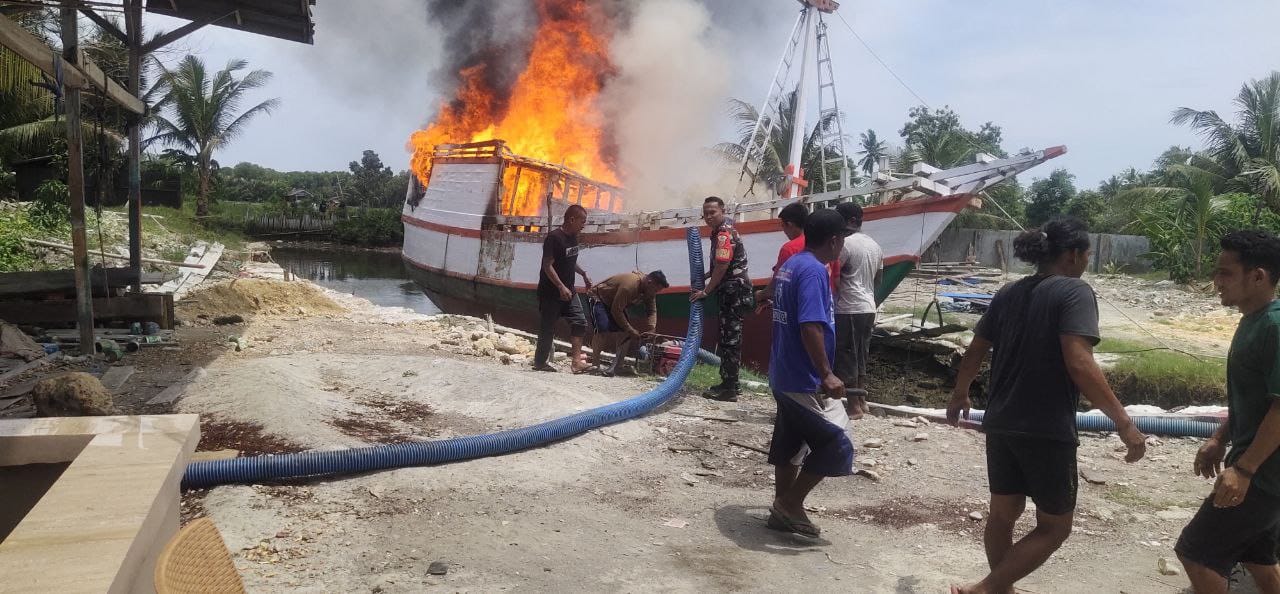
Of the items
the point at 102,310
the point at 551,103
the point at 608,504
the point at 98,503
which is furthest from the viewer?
the point at 551,103

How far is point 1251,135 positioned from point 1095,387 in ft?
97.9

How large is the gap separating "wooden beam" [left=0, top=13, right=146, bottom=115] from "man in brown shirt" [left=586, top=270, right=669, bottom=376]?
16.6 feet

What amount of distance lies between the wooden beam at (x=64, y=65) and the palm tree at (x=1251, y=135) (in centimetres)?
2817

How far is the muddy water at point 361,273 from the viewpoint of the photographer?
23.9m

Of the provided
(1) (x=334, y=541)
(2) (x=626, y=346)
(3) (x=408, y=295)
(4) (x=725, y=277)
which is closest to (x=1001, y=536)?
(1) (x=334, y=541)

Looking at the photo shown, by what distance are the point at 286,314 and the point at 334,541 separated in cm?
889

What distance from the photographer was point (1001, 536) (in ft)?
10.7

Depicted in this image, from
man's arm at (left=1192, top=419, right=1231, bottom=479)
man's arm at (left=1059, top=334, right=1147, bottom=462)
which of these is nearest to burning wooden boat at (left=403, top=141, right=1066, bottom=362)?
man's arm at (left=1192, top=419, right=1231, bottom=479)

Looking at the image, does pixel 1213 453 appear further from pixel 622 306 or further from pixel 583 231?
pixel 583 231

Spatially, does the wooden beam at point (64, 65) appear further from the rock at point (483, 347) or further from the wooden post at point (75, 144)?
the rock at point (483, 347)

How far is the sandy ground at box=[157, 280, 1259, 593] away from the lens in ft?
12.0

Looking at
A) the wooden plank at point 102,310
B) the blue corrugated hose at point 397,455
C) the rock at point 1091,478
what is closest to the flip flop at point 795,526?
the blue corrugated hose at point 397,455

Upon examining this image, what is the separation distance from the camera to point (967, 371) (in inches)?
137

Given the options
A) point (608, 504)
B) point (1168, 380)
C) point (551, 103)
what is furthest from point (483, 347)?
point (551, 103)
